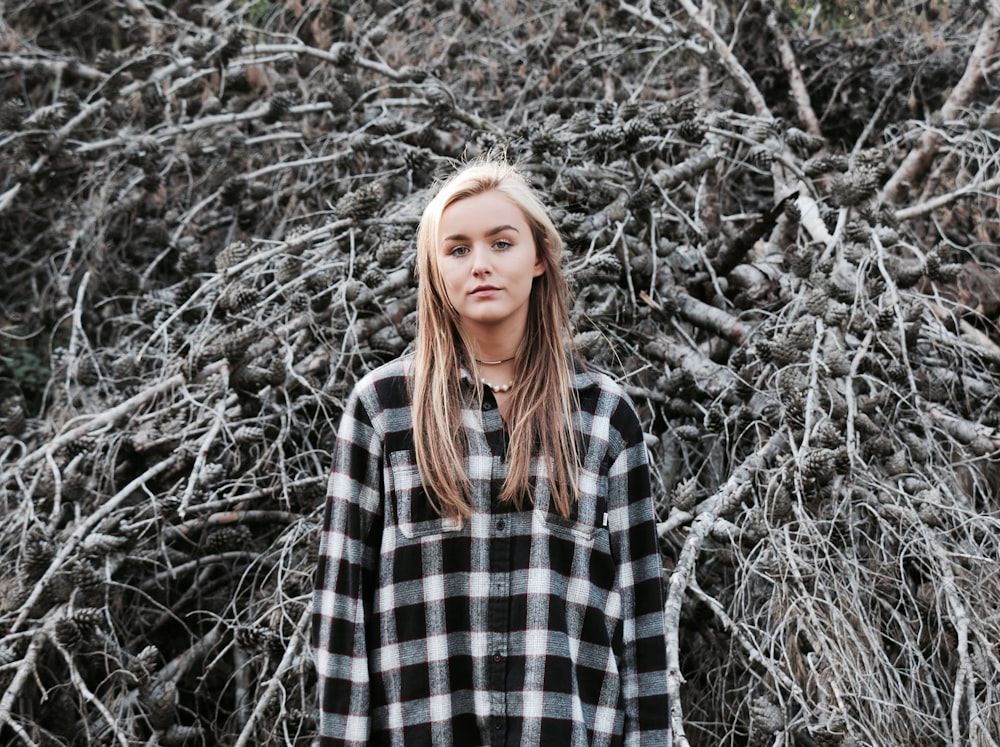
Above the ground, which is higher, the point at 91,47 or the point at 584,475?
the point at 91,47

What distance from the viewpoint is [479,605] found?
1.54m

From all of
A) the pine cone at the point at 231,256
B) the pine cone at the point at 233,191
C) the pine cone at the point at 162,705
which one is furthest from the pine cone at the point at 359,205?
the pine cone at the point at 162,705

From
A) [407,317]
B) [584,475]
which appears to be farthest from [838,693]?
[407,317]

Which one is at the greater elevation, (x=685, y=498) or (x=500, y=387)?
(x=500, y=387)

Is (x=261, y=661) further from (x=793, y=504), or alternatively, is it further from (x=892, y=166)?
(x=892, y=166)

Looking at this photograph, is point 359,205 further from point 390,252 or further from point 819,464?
point 819,464

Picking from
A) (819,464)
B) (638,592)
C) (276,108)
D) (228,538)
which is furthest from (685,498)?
(276,108)

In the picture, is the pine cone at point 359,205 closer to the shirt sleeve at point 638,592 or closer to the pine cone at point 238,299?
the pine cone at point 238,299

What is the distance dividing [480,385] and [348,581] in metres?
0.35

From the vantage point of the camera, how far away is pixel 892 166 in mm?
4027

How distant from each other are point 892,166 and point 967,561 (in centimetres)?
207

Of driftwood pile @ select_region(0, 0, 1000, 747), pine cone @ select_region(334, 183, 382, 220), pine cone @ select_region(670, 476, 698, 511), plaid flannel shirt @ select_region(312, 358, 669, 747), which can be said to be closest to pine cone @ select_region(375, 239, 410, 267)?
driftwood pile @ select_region(0, 0, 1000, 747)

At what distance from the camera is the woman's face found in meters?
1.54

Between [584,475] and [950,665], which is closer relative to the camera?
[584,475]
